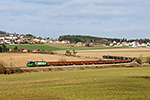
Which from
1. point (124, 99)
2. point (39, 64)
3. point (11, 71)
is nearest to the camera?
point (124, 99)

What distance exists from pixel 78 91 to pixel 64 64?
5583 centimetres

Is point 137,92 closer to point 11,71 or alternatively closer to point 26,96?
point 26,96

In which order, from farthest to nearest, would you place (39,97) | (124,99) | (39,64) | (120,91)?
1. (39,64)
2. (120,91)
3. (39,97)
4. (124,99)

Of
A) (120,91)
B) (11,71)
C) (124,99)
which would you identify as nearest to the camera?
(124,99)

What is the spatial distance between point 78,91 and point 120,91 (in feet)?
15.5

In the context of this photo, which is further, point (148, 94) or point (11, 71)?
point (11, 71)

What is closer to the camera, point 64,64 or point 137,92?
point 137,92

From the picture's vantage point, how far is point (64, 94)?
815 inches

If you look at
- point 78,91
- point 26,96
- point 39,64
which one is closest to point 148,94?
point 78,91

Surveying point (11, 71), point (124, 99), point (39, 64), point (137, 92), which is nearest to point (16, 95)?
point (124, 99)

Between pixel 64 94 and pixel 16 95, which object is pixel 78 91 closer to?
Answer: pixel 64 94

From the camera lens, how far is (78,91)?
22.0 metres

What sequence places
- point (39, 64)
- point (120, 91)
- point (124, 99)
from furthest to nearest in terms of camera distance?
point (39, 64) < point (120, 91) < point (124, 99)

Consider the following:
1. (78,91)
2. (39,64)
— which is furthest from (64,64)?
(78,91)
